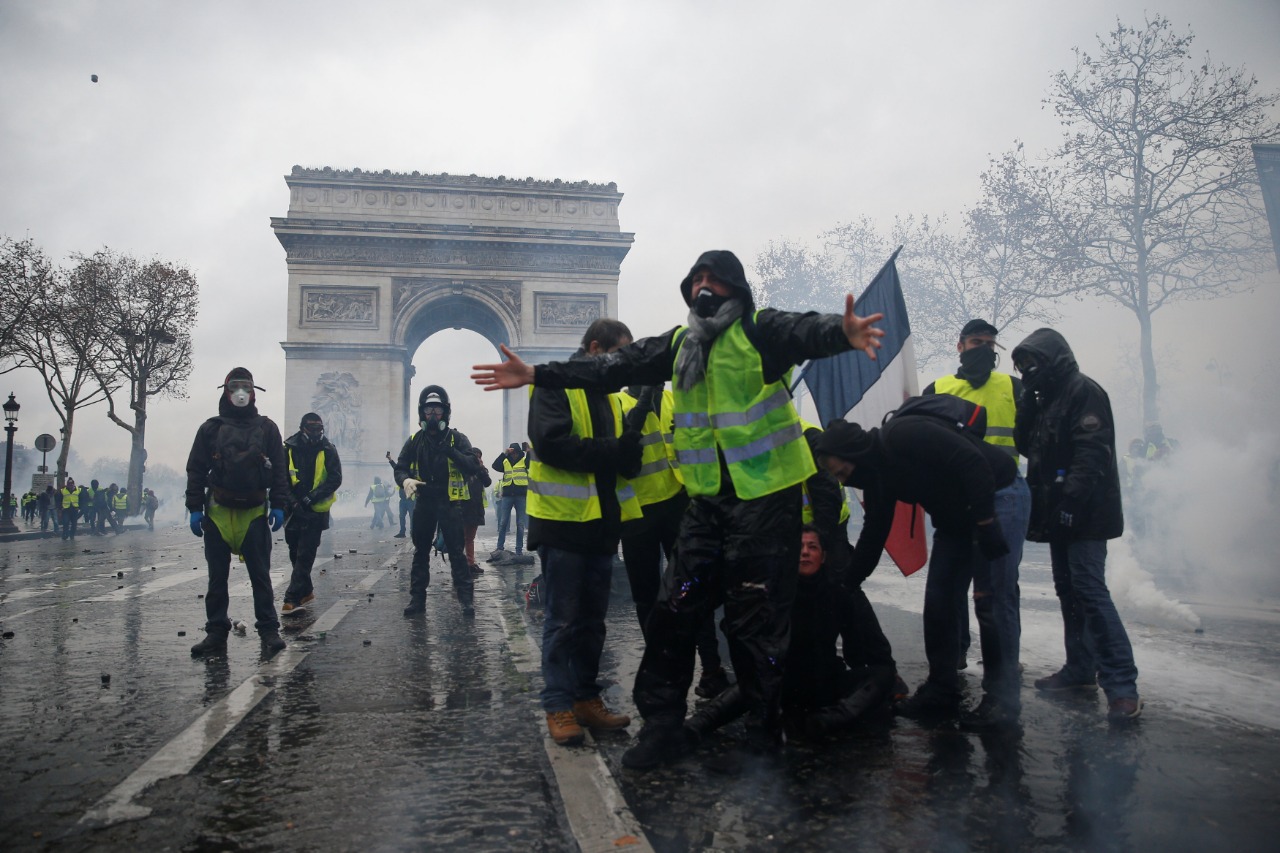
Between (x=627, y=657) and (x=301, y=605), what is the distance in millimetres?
3706

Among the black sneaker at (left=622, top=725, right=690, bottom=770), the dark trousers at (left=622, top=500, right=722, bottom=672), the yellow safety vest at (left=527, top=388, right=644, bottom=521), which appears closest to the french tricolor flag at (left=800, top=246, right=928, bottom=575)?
the dark trousers at (left=622, top=500, right=722, bottom=672)

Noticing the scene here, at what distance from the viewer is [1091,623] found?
392 cm

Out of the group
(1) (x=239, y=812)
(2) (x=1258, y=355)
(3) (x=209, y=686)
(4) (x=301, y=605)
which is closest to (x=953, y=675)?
(1) (x=239, y=812)

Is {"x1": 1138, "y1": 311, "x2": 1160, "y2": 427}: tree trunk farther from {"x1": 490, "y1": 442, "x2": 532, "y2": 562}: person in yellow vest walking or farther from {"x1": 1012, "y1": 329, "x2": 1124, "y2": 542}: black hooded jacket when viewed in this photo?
{"x1": 1012, "y1": 329, "x2": 1124, "y2": 542}: black hooded jacket

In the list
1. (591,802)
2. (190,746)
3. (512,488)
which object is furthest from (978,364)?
(512,488)

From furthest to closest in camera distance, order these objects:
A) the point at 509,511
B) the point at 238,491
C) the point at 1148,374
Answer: the point at 1148,374, the point at 509,511, the point at 238,491

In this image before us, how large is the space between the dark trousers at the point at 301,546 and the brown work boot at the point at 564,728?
4714mm

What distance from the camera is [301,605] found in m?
7.63

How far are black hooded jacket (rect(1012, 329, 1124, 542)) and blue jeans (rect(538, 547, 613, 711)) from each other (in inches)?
81.9

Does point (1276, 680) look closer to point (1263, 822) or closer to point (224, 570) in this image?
point (1263, 822)

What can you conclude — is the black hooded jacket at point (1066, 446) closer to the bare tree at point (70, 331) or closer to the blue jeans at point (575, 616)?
the blue jeans at point (575, 616)

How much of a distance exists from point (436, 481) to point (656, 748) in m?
4.93

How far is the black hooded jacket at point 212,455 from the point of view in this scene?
5.80 meters

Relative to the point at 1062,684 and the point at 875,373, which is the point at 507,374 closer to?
the point at 1062,684
